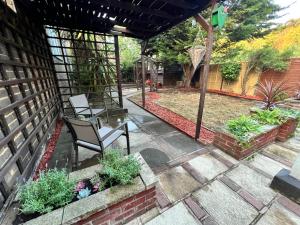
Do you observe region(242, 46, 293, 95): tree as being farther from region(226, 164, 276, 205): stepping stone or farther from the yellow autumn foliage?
region(226, 164, 276, 205): stepping stone

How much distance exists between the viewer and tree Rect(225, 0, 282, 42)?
24.0 ft

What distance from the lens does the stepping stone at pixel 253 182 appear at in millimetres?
1652

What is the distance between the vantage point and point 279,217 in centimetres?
142

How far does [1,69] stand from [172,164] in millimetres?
2330

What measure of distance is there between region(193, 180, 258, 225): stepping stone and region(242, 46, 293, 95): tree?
698 cm

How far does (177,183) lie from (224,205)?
1.74ft

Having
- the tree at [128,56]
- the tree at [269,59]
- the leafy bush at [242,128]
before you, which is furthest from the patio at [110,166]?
the tree at [128,56]

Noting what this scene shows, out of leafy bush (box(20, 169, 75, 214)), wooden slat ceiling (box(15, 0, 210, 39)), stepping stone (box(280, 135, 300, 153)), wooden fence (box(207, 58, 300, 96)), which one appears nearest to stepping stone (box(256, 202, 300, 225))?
stepping stone (box(280, 135, 300, 153))

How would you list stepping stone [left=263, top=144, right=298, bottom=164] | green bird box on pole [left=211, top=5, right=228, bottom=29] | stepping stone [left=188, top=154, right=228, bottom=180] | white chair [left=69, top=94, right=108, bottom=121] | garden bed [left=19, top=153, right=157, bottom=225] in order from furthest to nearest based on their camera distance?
1. white chair [left=69, top=94, right=108, bottom=121]
2. stepping stone [left=263, top=144, right=298, bottom=164]
3. green bird box on pole [left=211, top=5, right=228, bottom=29]
4. stepping stone [left=188, top=154, right=228, bottom=180]
5. garden bed [left=19, top=153, right=157, bottom=225]

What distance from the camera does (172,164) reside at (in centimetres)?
216

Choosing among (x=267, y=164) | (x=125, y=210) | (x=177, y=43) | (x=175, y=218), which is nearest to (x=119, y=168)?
(x=125, y=210)

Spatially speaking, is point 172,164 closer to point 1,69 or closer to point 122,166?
point 122,166

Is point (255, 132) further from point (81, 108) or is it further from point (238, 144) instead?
point (81, 108)

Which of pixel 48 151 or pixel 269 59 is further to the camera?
pixel 269 59
